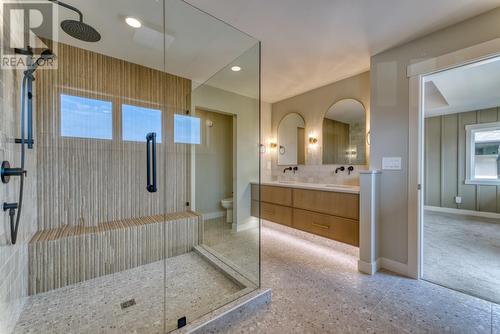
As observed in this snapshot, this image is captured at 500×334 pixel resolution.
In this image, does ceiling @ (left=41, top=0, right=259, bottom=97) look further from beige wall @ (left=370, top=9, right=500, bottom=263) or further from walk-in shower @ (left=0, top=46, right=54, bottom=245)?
beige wall @ (left=370, top=9, right=500, bottom=263)

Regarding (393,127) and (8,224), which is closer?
(8,224)

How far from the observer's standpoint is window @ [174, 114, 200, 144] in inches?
109

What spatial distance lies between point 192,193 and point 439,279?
2929 millimetres

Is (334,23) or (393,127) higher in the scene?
(334,23)

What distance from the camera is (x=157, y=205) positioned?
2.70 m

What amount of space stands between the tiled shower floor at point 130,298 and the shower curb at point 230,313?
0.09 metres

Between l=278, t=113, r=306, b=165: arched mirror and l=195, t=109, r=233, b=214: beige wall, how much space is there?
1221mm

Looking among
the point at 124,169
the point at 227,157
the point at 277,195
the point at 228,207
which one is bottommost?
the point at 228,207

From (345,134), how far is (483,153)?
150 inches

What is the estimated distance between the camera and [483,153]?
14.4ft

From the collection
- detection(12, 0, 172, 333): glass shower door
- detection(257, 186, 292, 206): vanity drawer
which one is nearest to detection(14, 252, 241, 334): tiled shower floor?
detection(12, 0, 172, 333): glass shower door

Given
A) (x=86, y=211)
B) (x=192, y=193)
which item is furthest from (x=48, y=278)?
(x=192, y=193)

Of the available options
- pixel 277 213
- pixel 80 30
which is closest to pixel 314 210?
pixel 277 213

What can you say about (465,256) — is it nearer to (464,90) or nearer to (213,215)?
(464,90)
